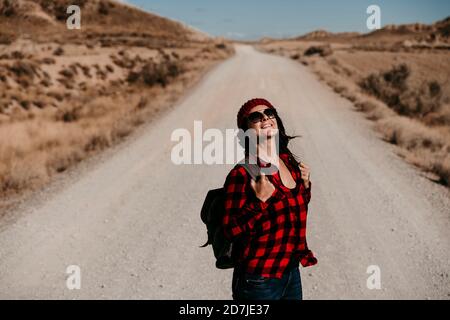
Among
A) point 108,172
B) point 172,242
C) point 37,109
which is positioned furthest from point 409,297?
point 37,109

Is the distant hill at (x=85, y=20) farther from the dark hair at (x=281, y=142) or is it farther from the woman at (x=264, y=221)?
the woman at (x=264, y=221)

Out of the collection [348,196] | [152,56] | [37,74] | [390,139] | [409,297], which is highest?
[152,56]

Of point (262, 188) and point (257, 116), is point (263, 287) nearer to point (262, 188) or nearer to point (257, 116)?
point (262, 188)

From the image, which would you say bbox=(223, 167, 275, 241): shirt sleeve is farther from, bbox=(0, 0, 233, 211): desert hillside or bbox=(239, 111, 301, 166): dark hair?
bbox=(0, 0, 233, 211): desert hillside

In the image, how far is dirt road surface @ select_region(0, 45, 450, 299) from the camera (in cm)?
445

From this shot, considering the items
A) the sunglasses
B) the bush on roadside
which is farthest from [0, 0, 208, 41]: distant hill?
the sunglasses

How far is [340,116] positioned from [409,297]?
9794 mm

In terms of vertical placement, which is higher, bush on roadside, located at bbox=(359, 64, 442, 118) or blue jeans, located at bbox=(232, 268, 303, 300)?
bush on roadside, located at bbox=(359, 64, 442, 118)

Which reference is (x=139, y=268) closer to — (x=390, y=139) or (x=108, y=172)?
(x=108, y=172)

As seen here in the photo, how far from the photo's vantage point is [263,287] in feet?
7.11

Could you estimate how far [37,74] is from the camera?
20.9m

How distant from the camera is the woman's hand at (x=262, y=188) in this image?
6.26ft

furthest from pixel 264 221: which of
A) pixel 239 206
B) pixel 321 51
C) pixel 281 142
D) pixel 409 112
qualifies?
pixel 321 51
